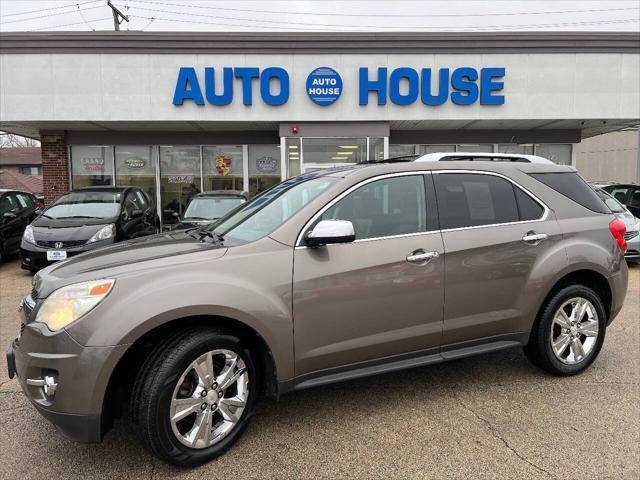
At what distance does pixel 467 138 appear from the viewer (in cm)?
1496

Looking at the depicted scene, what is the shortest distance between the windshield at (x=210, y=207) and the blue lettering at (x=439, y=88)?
6.20 m

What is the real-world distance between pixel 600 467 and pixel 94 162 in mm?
15103

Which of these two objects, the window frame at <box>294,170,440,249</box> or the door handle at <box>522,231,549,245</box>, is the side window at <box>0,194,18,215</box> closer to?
the window frame at <box>294,170,440,249</box>

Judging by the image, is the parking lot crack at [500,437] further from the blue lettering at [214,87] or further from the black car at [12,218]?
the blue lettering at [214,87]

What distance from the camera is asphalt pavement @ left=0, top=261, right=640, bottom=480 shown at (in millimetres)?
2637

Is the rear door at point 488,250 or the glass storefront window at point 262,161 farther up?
the glass storefront window at point 262,161

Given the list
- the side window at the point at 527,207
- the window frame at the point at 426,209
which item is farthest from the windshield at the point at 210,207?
the side window at the point at 527,207

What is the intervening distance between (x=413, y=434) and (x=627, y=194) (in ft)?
34.6

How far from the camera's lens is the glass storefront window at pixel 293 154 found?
525 inches

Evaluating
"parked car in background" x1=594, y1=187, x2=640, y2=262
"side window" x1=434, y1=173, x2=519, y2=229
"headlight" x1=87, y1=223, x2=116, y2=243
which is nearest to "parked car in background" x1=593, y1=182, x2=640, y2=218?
"parked car in background" x1=594, y1=187, x2=640, y2=262

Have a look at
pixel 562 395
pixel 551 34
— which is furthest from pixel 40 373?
pixel 551 34

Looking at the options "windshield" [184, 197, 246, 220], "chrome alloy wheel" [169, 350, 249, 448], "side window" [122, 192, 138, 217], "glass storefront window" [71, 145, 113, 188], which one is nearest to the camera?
"chrome alloy wheel" [169, 350, 249, 448]

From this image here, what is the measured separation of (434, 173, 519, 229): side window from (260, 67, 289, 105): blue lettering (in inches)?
388

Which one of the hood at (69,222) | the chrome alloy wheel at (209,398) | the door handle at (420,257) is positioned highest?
the hood at (69,222)
